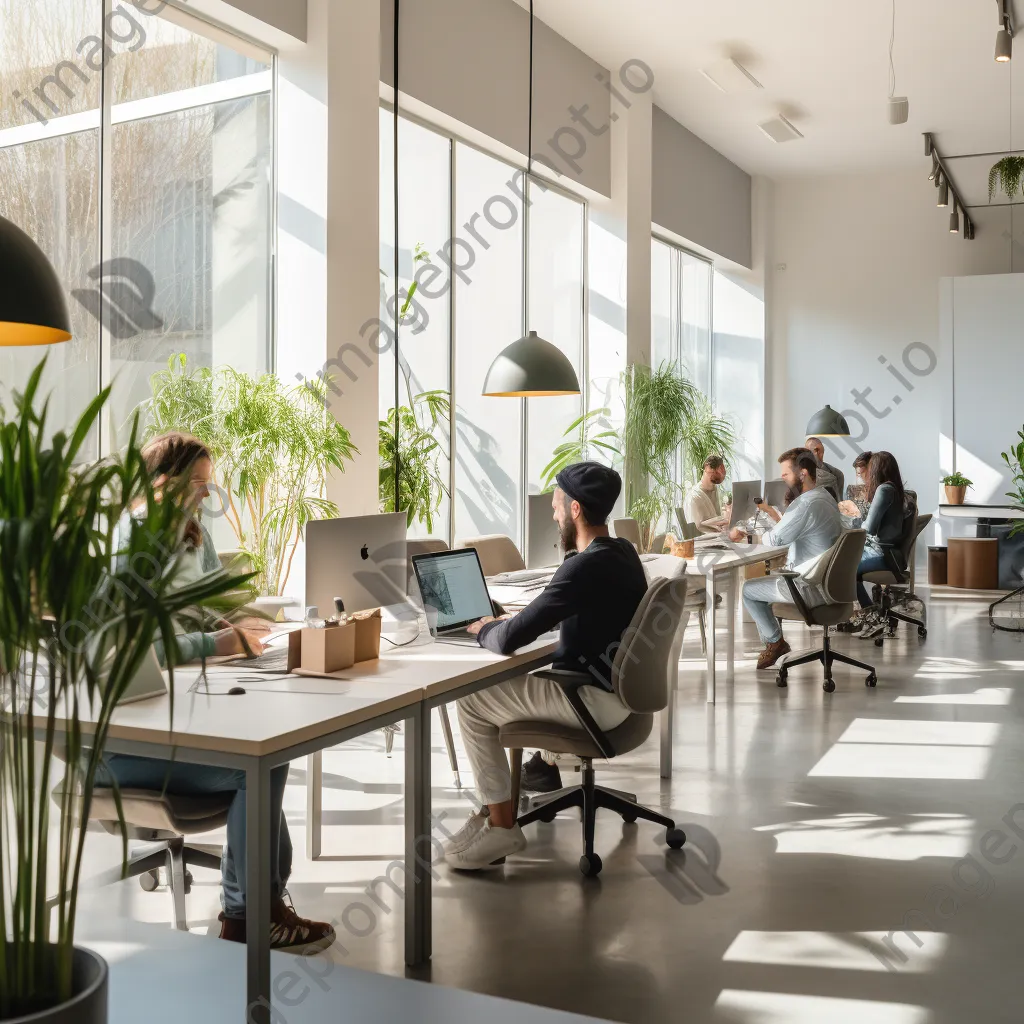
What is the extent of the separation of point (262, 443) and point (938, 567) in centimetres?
901

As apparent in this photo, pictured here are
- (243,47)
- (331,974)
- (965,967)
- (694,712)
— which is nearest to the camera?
(331,974)

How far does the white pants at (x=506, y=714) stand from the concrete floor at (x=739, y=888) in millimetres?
326

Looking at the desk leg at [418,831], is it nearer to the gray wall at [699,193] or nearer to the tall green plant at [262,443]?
the tall green plant at [262,443]

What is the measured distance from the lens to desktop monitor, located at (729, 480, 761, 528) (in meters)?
7.75

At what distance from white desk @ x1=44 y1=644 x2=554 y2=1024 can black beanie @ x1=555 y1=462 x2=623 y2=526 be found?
0.67 metres

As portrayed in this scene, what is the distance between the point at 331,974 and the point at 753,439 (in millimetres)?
11714

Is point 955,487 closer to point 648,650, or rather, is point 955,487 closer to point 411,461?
point 411,461

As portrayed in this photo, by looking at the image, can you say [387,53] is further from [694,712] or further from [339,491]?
[694,712]

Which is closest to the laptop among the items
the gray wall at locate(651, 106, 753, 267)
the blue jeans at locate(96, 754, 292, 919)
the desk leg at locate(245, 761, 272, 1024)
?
the blue jeans at locate(96, 754, 292, 919)

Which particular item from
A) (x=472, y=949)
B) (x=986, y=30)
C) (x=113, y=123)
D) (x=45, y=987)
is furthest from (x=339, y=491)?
(x=986, y=30)

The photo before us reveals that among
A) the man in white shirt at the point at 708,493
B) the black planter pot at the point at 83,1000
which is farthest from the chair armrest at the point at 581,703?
the man in white shirt at the point at 708,493

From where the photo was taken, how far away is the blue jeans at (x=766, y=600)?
6793mm

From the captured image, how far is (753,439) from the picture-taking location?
13211 millimetres

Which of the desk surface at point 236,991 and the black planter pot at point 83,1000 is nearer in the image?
the black planter pot at point 83,1000
